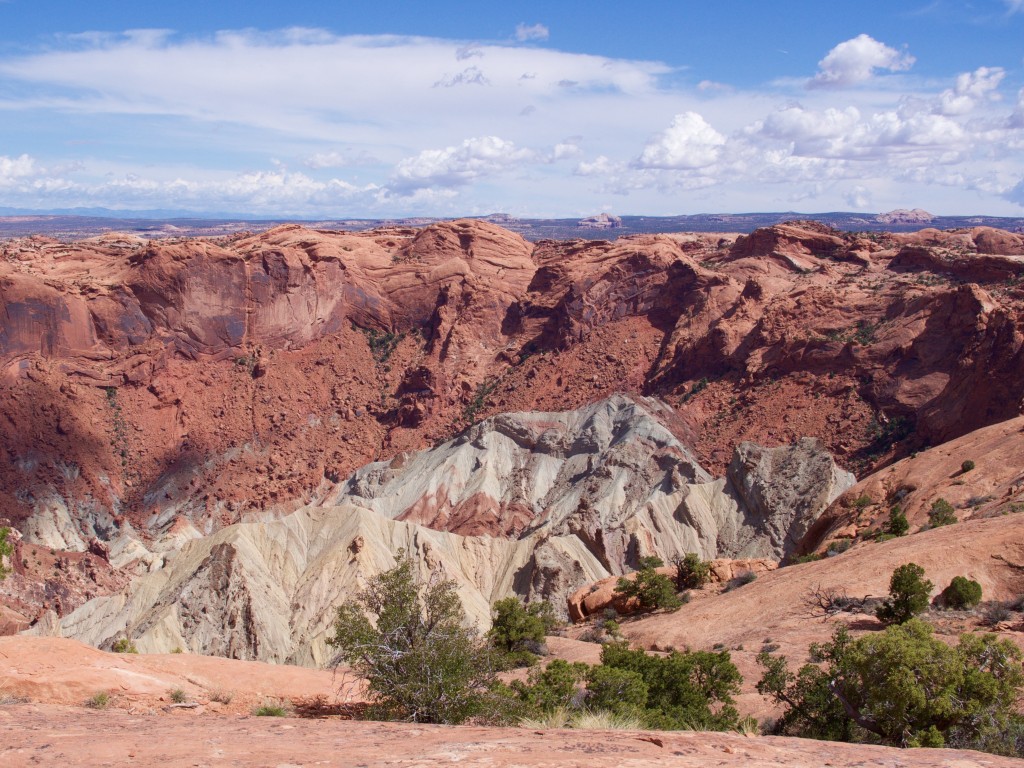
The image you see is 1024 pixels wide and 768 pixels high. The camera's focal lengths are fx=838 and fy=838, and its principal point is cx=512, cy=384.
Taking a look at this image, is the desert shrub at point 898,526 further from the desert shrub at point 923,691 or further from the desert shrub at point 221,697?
the desert shrub at point 221,697

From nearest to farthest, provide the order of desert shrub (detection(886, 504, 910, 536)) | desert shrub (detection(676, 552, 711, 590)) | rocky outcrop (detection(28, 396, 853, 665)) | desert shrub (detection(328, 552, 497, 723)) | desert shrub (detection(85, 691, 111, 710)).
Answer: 1. desert shrub (detection(328, 552, 497, 723))
2. desert shrub (detection(85, 691, 111, 710))
3. desert shrub (detection(886, 504, 910, 536))
4. desert shrub (detection(676, 552, 711, 590))
5. rocky outcrop (detection(28, 396, 853, 665))

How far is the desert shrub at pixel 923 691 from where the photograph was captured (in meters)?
12.5

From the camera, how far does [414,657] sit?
44.2 feet

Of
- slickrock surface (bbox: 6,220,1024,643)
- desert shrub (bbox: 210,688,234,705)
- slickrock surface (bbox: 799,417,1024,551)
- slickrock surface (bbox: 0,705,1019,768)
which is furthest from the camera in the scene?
slickrock surface (bbox: 6,220,1024,643)

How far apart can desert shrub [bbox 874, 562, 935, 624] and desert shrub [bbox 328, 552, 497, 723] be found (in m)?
12.1

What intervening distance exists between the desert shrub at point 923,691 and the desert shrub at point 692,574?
720 inches

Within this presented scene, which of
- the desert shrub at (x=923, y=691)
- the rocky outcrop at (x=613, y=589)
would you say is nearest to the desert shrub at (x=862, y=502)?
the rocky outcrop at (x=613, y=589)

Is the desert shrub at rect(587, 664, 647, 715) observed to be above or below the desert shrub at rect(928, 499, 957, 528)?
below

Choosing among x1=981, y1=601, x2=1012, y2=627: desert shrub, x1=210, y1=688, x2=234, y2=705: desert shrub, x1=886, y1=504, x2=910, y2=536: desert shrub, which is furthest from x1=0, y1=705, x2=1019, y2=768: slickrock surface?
x1=886, y1=504, x2=910, y2=536: desert shrub

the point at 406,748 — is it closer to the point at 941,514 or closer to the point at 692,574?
the point at 692,574

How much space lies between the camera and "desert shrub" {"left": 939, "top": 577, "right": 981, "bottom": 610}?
71.5 ft

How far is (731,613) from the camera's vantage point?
2603 cm

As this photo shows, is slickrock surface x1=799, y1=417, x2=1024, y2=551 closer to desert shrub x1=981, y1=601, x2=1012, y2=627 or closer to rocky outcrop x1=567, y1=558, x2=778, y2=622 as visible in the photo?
rocky outcrop x1=567, y1=558, x2=778, y2=622

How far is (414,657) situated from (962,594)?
15794mm
